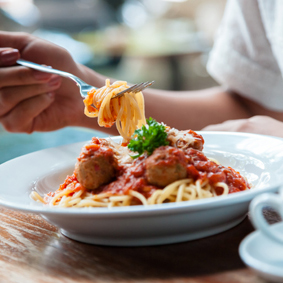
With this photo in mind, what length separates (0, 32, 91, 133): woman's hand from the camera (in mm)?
2658

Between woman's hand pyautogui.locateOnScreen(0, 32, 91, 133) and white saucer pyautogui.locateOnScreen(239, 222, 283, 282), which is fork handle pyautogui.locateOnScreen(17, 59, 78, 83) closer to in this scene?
woman's hand pyautogui.locateOnScreen(0, 32, 91, 133)

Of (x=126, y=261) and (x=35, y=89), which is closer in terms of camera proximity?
(x=126, y=261)

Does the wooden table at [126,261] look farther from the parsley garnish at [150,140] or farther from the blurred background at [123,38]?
the blurred background at [123,38]

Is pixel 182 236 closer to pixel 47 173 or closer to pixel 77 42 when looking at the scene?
pixel 47 173

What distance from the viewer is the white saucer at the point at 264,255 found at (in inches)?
36.4

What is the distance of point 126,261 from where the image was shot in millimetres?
1256

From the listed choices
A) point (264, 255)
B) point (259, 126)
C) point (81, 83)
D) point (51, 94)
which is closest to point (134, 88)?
point (81, 83)

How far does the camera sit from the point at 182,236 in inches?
52.8

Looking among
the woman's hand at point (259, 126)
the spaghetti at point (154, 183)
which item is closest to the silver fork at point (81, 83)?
the spaghetti at point (154, 183)

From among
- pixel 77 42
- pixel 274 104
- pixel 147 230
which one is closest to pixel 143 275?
pixel 147 230

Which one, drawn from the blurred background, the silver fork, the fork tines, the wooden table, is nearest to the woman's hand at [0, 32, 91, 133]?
the silver fork

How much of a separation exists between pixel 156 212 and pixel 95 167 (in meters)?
0.55

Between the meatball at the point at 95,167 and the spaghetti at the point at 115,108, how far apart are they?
1.49 ft

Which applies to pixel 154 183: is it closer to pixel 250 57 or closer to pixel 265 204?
pixel 265 204
